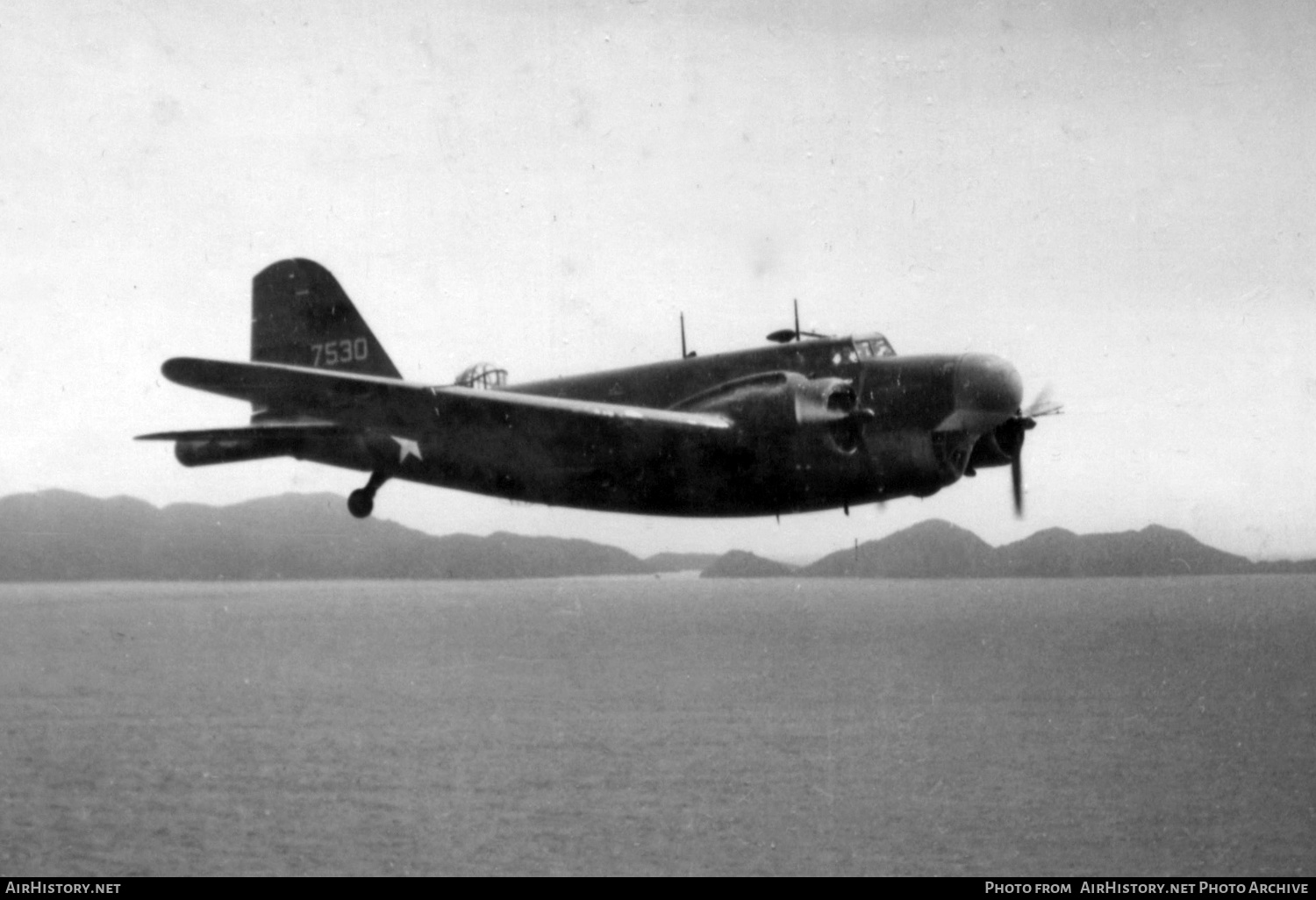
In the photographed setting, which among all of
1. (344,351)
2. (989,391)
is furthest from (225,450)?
(989,391)

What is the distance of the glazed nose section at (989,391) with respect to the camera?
927cm

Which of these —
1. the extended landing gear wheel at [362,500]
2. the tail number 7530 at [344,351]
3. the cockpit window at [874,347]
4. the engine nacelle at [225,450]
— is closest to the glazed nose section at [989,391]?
the cockpit window at [874,347]

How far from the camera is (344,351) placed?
10898 mm

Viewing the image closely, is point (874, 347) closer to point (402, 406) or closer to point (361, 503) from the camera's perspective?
point (402, 406)

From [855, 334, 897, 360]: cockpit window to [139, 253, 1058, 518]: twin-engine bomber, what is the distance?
483mm

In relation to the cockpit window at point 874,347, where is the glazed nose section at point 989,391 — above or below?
below

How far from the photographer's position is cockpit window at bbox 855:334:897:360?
1211 cm

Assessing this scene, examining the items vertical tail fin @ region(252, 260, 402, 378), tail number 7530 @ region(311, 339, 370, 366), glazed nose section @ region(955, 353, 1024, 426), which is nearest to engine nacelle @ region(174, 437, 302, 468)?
vertical tail fin @ region(252, 260, 402, 378)

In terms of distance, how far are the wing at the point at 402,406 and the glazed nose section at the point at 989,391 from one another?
2.65 metres

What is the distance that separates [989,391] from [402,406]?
16.3 feet

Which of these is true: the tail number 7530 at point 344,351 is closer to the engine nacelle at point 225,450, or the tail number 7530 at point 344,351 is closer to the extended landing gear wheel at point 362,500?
the engine nacelle at point 225,450

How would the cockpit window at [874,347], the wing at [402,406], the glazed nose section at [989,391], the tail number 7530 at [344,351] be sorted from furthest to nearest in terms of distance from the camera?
the cockpit window at [874,347], the tail number 7530 at [344,351], the glazed nose section at [989,391], the wing at [402,406]
